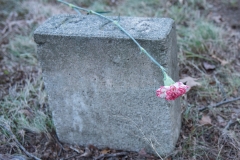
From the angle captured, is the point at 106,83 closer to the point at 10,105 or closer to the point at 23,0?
the point at 10,105

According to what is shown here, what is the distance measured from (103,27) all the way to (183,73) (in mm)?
1311

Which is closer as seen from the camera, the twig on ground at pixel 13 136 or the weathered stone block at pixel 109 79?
the weathered stone block at pixel 109 79

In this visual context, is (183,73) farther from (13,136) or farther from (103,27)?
(13,136)

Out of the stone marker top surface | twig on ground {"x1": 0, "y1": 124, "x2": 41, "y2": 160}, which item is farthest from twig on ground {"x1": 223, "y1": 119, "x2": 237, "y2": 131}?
twig on ground {"x1": 0, "y1": 124, "x2": 41, "y2": 160}

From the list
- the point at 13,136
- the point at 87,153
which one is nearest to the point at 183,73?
the point at 87,153

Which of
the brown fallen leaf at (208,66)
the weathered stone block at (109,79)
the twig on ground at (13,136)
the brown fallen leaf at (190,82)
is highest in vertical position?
the weathered stone block at (109,79)

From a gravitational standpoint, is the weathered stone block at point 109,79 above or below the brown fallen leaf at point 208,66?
above

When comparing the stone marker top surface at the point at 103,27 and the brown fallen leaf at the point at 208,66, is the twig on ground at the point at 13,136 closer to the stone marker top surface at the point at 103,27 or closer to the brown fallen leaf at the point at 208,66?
the stone marker top surface at the point at 103,27

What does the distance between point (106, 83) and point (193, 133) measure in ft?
2.46

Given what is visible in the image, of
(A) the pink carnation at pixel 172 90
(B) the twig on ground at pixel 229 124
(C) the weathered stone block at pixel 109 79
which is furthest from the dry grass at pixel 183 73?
(A) the pink carnation at pixel 172 90

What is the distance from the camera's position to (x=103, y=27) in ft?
6.46

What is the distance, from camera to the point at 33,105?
9.04ft

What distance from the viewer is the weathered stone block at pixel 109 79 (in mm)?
1871

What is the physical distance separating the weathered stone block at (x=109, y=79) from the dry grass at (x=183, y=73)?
0.81 feet
